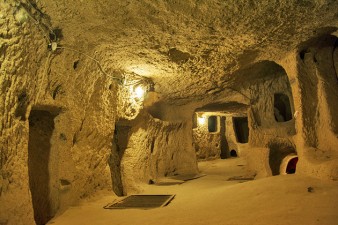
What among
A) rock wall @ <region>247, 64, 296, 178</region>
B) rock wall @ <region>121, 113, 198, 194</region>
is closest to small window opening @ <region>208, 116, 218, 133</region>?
rock wall @ <region>121, 113, 198, 194</region>

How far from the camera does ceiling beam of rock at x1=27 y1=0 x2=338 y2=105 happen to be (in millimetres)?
3148

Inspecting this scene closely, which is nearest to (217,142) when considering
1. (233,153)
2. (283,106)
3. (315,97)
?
(233,153)

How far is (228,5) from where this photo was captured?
3234mm

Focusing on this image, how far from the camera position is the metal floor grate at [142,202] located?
13.2 ft

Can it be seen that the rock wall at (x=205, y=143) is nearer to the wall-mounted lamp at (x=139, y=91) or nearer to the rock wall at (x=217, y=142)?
the rock wall at (x=217, y=142)

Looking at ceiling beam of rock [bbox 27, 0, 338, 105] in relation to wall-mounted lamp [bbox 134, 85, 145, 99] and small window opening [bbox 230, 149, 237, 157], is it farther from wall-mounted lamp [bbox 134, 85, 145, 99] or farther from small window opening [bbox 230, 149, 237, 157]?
small window opening [bbox 230, 149, 237, 157]

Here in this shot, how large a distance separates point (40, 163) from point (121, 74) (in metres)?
2.28

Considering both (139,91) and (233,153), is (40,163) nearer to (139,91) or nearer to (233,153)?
(139,91)

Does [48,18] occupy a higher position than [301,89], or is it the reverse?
[48,18]

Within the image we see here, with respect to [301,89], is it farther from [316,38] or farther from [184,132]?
[184,132]

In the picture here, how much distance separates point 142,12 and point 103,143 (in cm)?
252

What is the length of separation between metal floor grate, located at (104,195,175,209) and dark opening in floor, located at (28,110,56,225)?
0.88 meters

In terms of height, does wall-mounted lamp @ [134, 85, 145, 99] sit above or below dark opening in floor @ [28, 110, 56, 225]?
above

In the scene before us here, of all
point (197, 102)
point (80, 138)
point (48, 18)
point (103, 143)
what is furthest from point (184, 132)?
point (48, 18)
